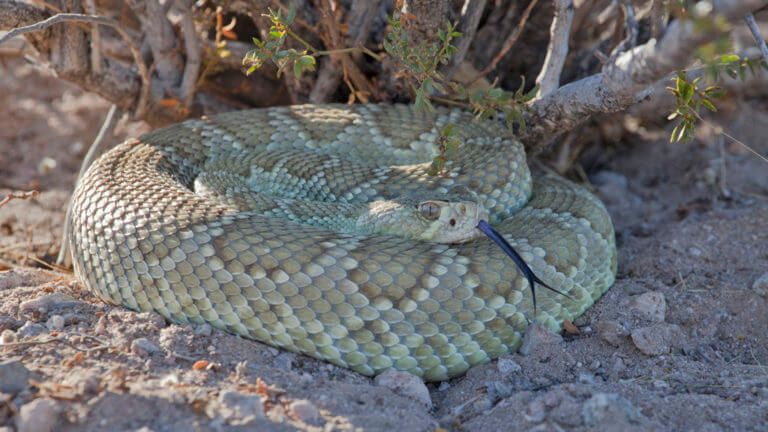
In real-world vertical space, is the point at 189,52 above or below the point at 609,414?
above

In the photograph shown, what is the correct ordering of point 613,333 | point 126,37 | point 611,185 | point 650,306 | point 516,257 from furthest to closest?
point 611,185, point 126,37, point 650,306, point 613,333, point 516,257

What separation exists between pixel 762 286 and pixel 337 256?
263cm

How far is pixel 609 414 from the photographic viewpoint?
8.00ft

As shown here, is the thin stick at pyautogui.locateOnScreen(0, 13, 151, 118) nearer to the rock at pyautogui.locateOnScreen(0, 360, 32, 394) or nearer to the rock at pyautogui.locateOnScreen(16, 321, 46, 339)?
the rock at pyautogui.locateOnScreen(16, 321, 46, 339)

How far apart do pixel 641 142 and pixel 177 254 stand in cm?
524

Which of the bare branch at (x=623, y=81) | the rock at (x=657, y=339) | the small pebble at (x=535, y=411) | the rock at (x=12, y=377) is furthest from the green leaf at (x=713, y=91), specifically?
the rock at (x=12, y=377)

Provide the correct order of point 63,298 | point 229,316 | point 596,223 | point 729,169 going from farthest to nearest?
point 729,169 → point 596,223 → point 63,298 → point 229,316

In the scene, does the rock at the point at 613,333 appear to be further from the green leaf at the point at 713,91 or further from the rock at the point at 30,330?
the rock at the point at 30,330

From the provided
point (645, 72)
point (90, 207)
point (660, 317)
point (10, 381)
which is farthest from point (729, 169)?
point (10, 381)

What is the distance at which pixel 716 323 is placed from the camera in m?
3.49

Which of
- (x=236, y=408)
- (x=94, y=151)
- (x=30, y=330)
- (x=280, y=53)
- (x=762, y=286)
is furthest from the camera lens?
(x=94, y=151)

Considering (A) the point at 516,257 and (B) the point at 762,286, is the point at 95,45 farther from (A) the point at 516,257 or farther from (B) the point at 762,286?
(B) the point at 762,286

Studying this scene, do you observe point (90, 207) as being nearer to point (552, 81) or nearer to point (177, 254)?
point (177, 254)

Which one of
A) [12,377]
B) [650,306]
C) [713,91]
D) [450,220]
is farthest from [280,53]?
[650,306]
